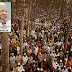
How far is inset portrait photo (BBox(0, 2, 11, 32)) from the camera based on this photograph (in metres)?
4.35

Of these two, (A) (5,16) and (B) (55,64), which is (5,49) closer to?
(A) (5,16)

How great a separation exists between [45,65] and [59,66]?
0.77 metres

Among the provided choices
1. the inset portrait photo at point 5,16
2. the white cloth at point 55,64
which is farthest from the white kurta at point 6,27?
the white cloth at point 55,64

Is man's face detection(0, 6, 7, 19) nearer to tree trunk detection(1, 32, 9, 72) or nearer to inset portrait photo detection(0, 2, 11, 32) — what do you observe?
inset portrait photo detection(0, 2, 11, 32)

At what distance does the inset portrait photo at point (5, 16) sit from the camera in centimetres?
435

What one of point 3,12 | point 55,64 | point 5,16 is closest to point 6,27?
point 5,16

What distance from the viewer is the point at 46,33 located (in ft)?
39.6

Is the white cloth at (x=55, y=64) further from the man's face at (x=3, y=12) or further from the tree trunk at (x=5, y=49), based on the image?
the man's face at (x=3, y=12)

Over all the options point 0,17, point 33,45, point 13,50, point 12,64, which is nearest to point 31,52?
point 33,45

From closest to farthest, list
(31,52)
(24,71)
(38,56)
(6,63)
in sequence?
(6,63) → (24,71) → (38,56) → (31,52)

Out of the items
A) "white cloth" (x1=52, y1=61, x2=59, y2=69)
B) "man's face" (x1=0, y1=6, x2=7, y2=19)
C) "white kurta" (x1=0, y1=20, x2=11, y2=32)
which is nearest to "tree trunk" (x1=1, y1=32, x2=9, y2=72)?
"white kurta" (x1=0, y1=20, x2=11, y2=32)

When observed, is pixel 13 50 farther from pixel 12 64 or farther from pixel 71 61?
pixel 71 61

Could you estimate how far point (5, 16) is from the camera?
14.7 ft

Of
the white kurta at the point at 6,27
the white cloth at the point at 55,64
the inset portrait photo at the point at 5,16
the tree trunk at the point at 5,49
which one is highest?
the inset portrait photo at the point at 5,16
